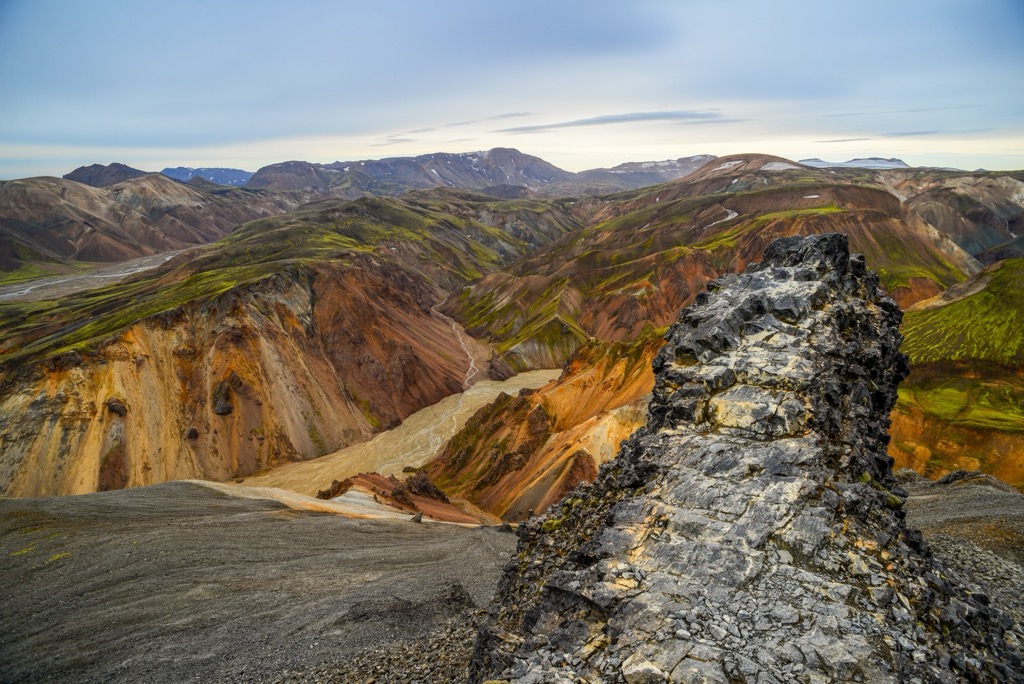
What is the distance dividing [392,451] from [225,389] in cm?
2511

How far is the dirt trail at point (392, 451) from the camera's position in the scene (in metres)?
68.4

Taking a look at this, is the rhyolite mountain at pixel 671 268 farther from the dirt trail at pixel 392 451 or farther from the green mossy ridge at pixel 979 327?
the green mossy ridge at pixel 979 327

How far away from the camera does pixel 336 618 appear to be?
25.3 metres

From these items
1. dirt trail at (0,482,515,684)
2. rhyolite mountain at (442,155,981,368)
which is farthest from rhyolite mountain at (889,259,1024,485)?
dirt trail at (0,482,515,684)

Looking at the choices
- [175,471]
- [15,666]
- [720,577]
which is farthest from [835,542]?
[175,471]

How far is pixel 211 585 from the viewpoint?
30141 mm

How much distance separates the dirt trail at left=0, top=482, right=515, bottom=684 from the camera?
23.0 meters

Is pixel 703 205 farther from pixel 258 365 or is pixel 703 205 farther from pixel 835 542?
pixel 835 542

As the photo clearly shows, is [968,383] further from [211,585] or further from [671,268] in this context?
[211,585]

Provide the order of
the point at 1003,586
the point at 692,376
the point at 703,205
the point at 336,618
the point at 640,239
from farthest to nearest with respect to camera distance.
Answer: the point at 703,205 → the point at 640,239 → the point at 336,618 → the point at 1003,586 → the point at 692,376

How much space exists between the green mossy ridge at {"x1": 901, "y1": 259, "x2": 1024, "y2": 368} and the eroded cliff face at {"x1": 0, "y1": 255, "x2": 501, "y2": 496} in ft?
220

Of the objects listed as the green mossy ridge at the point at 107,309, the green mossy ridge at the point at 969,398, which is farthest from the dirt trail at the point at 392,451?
the green mossy ridge at the point at 969,398

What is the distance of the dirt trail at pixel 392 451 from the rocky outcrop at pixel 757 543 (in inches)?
2141

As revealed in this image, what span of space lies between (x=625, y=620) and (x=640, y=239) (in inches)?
6054
